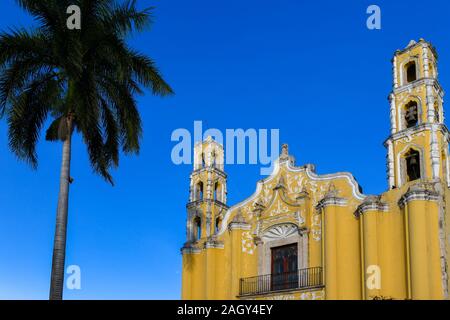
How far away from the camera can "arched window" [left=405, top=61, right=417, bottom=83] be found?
25006 millimetres

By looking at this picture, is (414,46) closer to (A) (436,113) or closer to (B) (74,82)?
(A) (436,113)

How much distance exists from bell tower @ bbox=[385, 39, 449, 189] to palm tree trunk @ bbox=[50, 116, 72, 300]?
1141 centimetres

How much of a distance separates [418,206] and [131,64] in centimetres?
1014

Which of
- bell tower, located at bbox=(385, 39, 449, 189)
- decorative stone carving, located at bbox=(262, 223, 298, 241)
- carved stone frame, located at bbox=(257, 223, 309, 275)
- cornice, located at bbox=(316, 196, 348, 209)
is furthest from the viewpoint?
decorative stone carving, located at bbox=(262, 223, 298, 241)

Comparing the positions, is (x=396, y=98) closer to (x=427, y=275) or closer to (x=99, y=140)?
(x=427, y=275)

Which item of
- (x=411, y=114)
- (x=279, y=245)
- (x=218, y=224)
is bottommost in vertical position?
(x=279, y=245)

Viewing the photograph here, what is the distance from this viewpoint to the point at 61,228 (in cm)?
1752

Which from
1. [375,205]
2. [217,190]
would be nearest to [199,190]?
[217,190]

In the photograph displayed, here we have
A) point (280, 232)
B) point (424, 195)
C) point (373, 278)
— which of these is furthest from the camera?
point (280, 232)

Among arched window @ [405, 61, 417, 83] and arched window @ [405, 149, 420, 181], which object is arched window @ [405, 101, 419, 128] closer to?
arched window @ [405, 61, 417, 83]

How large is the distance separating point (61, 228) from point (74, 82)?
4007mm

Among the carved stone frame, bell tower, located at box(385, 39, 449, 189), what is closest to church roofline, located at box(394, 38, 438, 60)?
bell tower, located at box(385, 39, 449, 189)

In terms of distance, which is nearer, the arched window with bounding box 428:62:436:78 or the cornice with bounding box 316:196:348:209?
the cornice with bounding box 316:196:348:209

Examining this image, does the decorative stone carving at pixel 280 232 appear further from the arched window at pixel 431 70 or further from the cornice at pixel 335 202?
the arched window at pixel 431 70
